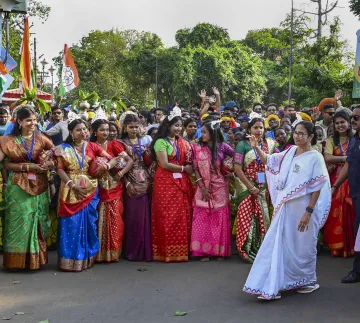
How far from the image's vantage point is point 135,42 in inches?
2093

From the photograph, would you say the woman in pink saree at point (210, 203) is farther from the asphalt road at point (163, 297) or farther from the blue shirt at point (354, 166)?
the blue shirt at point (354, 166)

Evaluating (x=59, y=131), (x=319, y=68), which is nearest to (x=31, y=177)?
(x=59, y=131)

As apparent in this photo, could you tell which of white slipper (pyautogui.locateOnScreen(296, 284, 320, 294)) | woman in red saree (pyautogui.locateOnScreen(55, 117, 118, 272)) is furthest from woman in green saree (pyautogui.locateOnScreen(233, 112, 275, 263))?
woman in red saree (pyautogui.locateOnScreen(55, 117, 118, 272))

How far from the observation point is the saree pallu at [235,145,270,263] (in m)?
6.25

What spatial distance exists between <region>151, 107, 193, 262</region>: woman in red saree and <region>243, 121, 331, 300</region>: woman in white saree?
166 cm

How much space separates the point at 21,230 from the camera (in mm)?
5781

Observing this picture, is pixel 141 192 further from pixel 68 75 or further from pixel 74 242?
pixel 68 75

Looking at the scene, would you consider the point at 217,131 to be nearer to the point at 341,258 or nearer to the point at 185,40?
the point at 341,258

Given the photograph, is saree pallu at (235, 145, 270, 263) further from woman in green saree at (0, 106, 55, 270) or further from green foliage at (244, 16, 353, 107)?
green foliage at (244, 16, 353, 107)

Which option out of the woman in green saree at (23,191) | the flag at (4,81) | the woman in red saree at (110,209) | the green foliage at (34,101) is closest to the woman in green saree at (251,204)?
the woman in red saree at (110,209)

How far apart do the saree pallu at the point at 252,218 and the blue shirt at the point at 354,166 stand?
1.14 meters

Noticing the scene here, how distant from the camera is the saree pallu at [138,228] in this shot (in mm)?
6484

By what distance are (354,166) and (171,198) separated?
217cm

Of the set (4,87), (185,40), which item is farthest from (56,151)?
(185,40)
